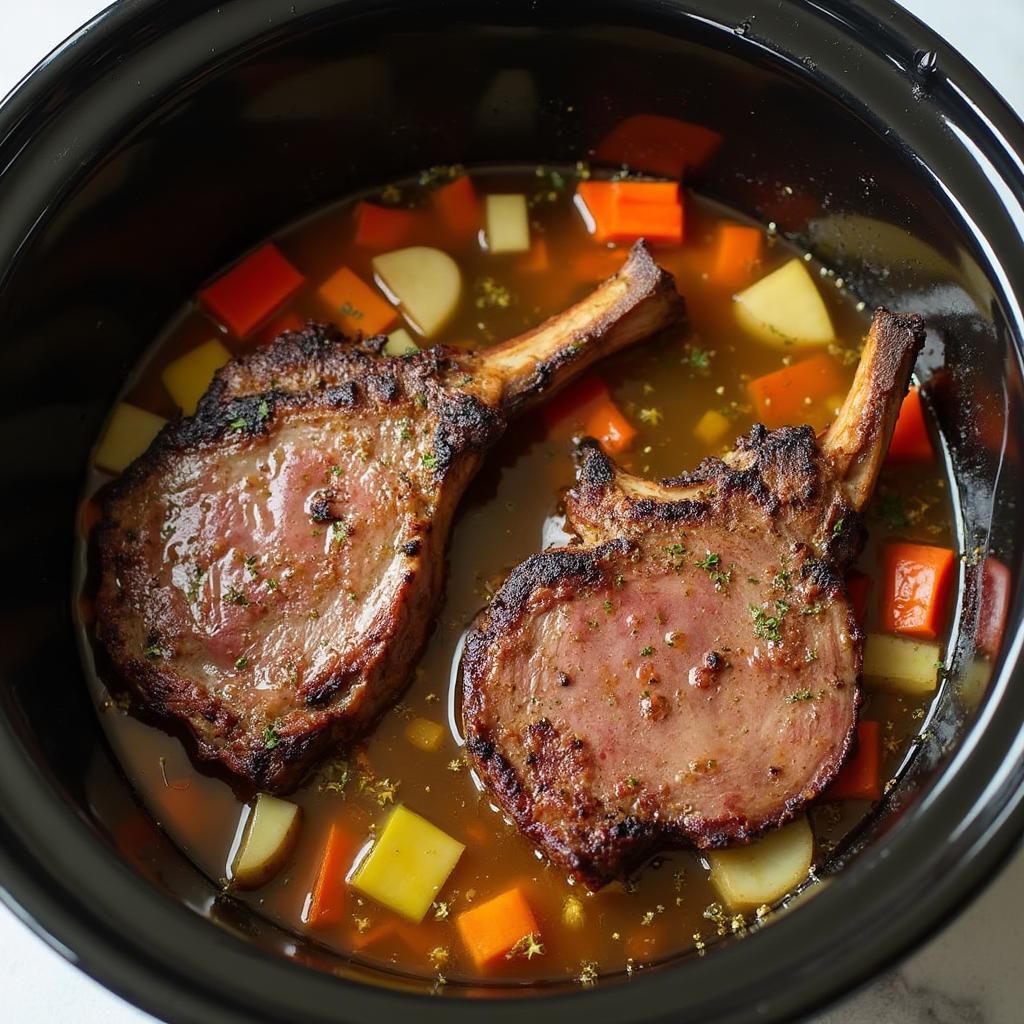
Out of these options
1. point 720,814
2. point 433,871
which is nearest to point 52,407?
point 433,871

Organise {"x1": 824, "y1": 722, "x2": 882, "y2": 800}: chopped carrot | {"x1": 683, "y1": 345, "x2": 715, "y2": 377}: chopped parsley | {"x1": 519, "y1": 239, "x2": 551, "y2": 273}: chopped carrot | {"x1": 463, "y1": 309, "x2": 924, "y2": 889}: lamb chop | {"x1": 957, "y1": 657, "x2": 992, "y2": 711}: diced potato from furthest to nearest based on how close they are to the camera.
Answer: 1. {"x1": 519, "y1": 239, "x2": 551, "y2": 273}: chopped carrot
2. {"x1": 683, "y1": 345, "x2": 715, "y2": 377}: chopped parsley
3. {"x1": 824, "y1": 722, "x2": 882, "y2": 800}: chopped carrot
4. {"x1": 463, "y1": 309, "x2": 924, "y2": 889}: lamb chop
5. {"x1": 957, "y1": 657, "x2": 992, "y2": 711}: diced potato

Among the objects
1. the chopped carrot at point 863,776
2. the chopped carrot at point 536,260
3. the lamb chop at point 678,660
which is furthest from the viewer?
the chopped carrot at point 536,260

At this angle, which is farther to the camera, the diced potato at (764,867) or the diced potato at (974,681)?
the diced potato at (764,867)

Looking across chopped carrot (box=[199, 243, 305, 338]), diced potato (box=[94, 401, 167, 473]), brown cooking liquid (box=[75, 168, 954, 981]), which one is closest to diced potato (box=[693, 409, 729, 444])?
brown cooking liquid (box=[75, 168, 954, 981])

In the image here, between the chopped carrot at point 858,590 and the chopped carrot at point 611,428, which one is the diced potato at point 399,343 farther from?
the chopped carrot at point 858,590

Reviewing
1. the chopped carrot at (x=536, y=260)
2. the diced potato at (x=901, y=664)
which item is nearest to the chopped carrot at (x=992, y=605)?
the diced potato at (x=901, y=664)

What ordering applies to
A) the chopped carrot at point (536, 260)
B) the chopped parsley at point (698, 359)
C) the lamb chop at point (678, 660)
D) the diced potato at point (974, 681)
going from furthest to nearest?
the chopped carrot at point (536, 260)
the chopped parsley at point (698, 359)
the lamb chop at point (678, 660)
the diced potato at point (974, 681)

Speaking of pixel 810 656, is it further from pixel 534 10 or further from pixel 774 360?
pixel 534 10

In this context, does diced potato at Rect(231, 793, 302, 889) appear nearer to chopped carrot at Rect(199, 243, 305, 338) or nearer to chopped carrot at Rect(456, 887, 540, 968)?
chopped carrot at Rect(456, 887, 540, 968)
